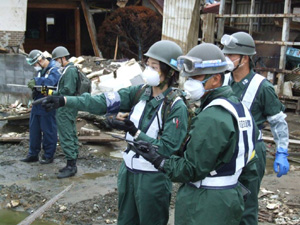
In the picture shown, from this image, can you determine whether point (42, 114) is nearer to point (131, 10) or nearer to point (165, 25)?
point (165, 25)

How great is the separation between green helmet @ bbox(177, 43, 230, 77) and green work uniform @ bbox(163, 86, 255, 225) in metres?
0.15

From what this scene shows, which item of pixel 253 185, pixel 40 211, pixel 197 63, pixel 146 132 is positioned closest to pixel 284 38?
pixel 253 185

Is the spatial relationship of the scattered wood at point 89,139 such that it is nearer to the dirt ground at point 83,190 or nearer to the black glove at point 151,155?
the dirt ground at point 83,190

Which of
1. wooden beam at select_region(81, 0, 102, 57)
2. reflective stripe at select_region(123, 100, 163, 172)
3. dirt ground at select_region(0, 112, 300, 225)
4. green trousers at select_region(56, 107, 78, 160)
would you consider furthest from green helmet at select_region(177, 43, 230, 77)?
wooden beam at select_region(81, 0, 102, 57)

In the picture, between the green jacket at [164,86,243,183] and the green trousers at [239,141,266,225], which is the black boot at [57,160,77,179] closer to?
the green trousers at [239,141,266,225]

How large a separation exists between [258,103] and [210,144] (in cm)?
166

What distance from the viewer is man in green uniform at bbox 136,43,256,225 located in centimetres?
243

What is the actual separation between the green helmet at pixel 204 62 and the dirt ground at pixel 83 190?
271 centimetres

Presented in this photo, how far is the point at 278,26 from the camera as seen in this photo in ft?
41.3

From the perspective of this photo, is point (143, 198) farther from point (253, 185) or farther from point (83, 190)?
point (83, 190)

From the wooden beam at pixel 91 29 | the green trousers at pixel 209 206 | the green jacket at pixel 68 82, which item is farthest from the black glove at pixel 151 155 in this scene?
the wooden beam at pixel 91 29

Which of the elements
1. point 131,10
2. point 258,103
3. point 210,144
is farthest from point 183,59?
point 131,10

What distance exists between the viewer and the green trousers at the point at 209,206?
252cm

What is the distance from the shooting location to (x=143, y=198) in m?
3.24
